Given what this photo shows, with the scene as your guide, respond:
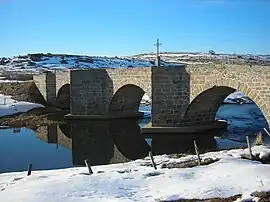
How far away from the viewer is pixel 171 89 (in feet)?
79.1

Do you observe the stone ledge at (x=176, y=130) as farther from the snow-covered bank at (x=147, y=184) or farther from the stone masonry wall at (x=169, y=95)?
the snow-covered bank at (x=147, y=184)

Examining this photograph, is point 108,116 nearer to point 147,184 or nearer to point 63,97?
point 63,97

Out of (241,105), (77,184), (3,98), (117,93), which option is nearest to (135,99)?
(117,93)

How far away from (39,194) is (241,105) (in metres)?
32.2

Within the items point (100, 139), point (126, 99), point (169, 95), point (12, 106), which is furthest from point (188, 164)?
point (12, 106)

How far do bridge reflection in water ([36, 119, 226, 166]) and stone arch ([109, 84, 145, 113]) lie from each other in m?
1.79

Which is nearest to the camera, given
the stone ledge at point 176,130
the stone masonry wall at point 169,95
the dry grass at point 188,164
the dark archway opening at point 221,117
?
the dry grass at point 188,164

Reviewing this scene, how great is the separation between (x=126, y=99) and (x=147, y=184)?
→ 22.1 metres

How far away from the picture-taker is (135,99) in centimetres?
3272

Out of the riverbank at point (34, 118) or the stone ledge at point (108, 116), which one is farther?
the stone ledge at point (108, 116)

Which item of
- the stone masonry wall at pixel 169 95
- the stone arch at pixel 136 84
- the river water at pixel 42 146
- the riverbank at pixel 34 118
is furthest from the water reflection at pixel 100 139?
the stone arch at pixel 136 84

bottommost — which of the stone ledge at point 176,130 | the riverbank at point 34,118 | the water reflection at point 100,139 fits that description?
the water reflection at point 100,139

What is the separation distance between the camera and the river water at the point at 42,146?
17.8 m

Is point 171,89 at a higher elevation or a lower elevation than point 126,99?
higher
